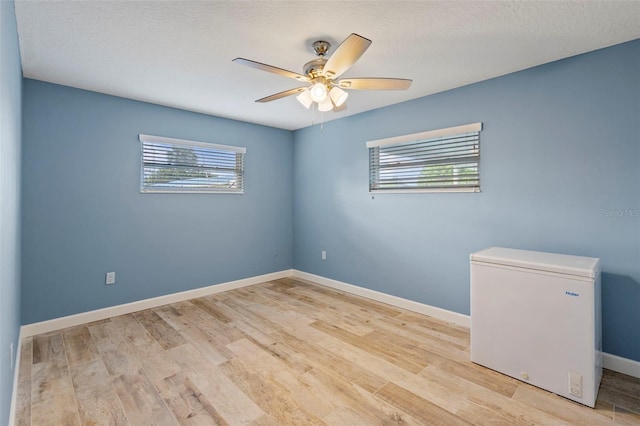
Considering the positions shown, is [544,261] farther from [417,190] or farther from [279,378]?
[279,378]

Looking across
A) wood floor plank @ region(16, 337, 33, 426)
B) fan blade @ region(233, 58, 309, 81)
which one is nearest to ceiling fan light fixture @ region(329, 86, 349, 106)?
fan blade @ region(233, 58, 309, 81)

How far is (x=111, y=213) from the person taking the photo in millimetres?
3238

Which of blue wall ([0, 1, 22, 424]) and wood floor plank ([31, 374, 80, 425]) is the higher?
blue wall ([0, 1, 22, 424])

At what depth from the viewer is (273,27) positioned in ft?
6.40

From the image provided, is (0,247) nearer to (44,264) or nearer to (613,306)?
(44,264)

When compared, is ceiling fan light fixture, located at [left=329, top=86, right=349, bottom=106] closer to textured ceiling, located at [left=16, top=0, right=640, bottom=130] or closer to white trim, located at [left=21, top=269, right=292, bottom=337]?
textured ceiling, located at [left=16, top=0, right=640, bottom=130]

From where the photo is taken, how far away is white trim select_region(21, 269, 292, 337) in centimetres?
284

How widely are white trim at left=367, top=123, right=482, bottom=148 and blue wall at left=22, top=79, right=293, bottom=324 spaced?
1861 millimetres

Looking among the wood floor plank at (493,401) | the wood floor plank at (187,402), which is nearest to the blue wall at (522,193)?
the wood floor plank at (493,401)

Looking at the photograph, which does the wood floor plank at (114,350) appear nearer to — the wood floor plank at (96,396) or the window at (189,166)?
the wood floor plank at (96,396)

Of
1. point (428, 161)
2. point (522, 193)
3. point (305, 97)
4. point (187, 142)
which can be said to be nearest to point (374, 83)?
point (305, 97)

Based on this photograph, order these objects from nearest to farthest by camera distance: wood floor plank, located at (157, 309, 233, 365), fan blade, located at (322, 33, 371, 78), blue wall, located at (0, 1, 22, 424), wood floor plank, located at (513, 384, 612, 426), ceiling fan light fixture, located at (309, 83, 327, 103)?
blue wall, located at (0, 1, 22, 424) < fan blade, located at (322, 33, 371, 78) < wood floor plank, located at (513, 384, 612, 426) < ceiling fan light fixture, located at (309, 83, 327, 103) < wood floor plank, located at (157, 309, 233, 365)

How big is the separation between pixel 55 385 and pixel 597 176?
414 centimetres

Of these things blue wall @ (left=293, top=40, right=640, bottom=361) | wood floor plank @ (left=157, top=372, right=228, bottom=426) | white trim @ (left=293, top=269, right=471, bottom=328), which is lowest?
wood floor plank @ (left=157, top=372, right=228, bottom=426)
